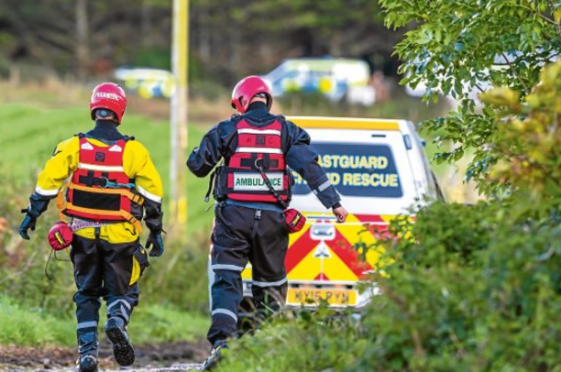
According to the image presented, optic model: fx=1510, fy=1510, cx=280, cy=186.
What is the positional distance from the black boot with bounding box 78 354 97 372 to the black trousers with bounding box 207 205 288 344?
2.71 feet

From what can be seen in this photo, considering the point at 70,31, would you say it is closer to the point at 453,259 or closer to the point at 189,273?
the point at 189,273

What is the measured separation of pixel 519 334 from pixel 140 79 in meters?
51.1

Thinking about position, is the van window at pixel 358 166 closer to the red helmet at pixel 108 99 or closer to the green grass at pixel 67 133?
the red helmet at pixel 108 99

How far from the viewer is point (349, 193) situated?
11914mm

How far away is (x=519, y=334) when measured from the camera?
623cm

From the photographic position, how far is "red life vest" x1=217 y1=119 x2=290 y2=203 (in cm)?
984

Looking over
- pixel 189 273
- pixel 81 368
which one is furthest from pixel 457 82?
pixel 189 273

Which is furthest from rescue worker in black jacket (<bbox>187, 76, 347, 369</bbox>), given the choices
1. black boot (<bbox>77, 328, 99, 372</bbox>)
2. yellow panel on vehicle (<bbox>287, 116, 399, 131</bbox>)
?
yellow panel on vehicle (<bbox>287, 116, 399, 131</bbox>)

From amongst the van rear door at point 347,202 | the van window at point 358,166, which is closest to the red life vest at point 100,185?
the van rear door at point 347,202

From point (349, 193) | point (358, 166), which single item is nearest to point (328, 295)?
point (349, 193)

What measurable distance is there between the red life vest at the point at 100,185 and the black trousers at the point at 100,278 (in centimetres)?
20

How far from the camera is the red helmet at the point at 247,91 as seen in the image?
396 inches

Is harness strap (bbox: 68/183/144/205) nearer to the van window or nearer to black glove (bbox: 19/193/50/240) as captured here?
black glove (bbox: 19/193/50/240)

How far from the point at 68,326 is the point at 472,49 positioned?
234 inches
